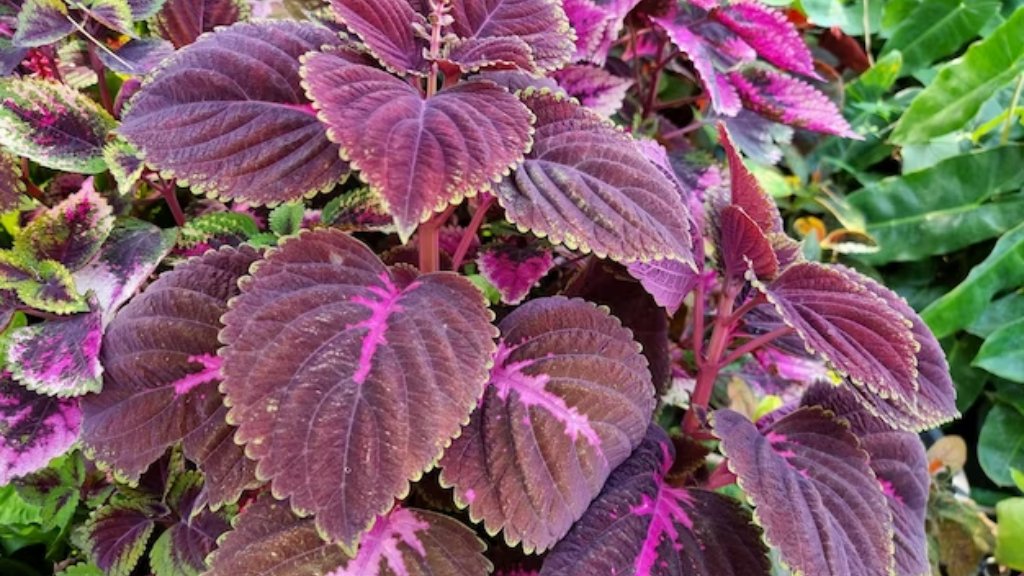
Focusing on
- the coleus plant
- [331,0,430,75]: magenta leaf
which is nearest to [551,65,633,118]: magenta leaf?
the coleus plant

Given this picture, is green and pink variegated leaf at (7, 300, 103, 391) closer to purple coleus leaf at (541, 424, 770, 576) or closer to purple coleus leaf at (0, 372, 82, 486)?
purple coleus leaf at (0, 372, 82, 486)

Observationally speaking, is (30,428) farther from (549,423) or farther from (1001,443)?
(1001,443)

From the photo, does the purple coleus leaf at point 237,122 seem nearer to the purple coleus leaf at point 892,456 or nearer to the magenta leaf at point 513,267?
the magenta leaf at point 513,267

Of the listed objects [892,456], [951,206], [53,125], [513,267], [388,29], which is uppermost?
[388,29]

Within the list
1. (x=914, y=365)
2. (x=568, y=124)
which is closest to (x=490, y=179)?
(x=568, y=124)

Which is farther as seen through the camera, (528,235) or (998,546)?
(998,546)

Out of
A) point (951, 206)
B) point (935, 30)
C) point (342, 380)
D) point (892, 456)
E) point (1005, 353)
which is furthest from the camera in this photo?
point (935, 30)

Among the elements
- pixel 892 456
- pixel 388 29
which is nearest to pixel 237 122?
pixel 388 29

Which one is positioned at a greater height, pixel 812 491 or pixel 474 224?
pixel 474 224

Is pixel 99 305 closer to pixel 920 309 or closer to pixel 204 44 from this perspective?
pixel 204 44
